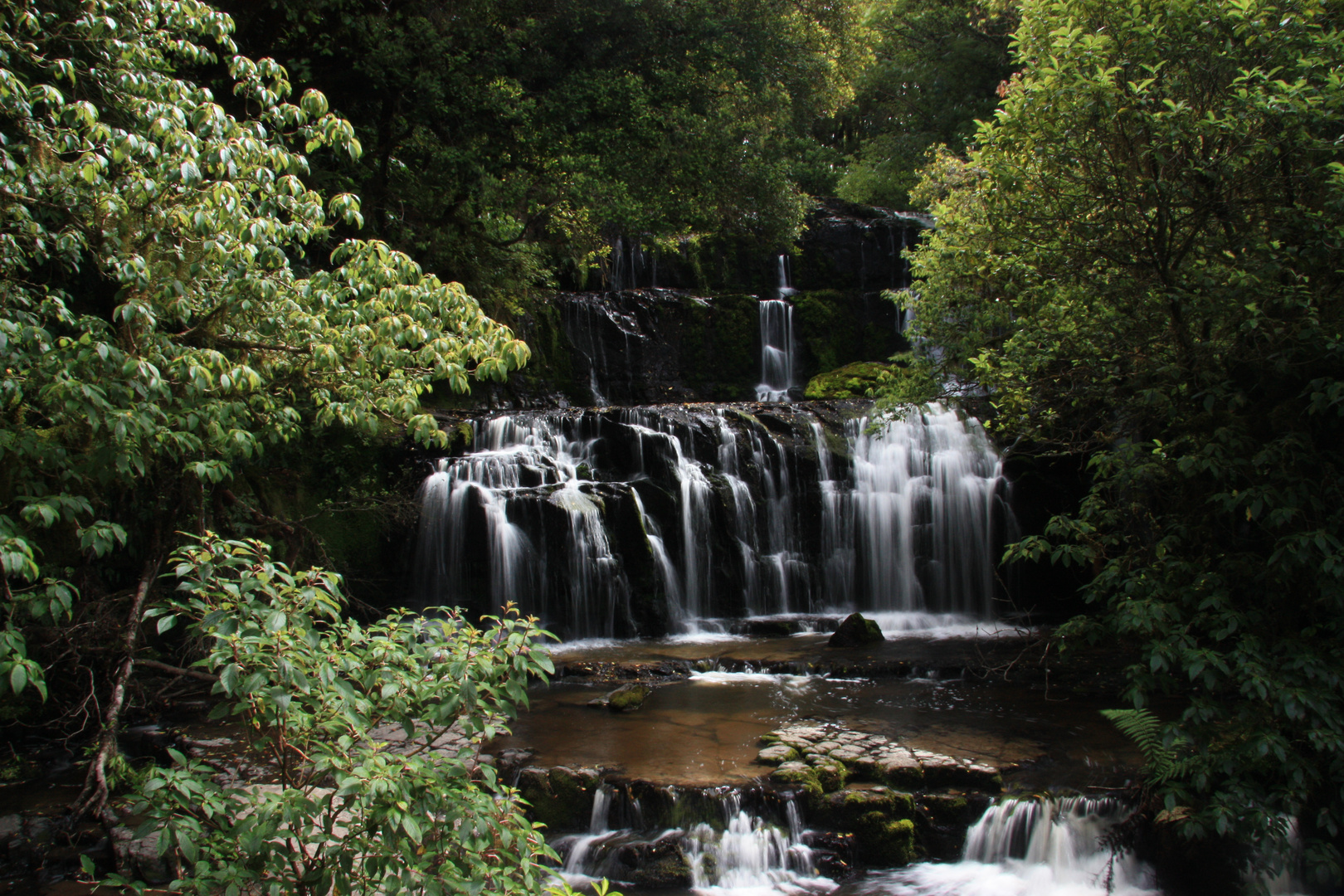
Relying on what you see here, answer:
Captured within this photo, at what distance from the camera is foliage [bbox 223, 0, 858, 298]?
437 inches

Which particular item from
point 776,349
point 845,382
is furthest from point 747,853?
point 776,349

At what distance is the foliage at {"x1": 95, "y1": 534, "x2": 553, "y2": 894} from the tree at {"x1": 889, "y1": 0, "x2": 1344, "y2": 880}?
3.46 metres

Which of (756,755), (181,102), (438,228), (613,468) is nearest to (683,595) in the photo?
(613,468)

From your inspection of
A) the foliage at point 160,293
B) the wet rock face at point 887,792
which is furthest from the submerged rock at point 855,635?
the foliage at point 160,293

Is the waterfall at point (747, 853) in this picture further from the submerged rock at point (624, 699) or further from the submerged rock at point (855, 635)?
the submerged rock at point (855, 635)

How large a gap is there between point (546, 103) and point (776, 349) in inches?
400

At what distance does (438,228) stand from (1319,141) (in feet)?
36.1

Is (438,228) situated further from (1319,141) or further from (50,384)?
(1319,141)

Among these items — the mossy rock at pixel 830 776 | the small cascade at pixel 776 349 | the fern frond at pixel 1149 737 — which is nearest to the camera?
the fern frond at pixel 1149 737

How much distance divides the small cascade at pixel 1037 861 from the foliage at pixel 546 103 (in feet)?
29.9

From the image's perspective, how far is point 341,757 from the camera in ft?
9.93

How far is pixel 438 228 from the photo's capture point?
41.7ft

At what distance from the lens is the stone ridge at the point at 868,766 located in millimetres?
6023

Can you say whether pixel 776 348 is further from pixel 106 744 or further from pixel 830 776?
pixel 106 744
